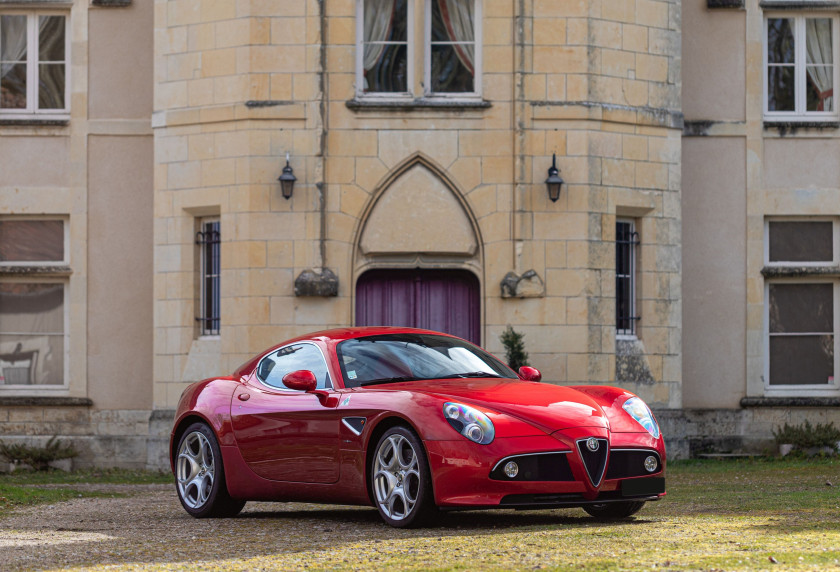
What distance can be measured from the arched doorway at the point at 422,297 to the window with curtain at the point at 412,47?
7.30ft

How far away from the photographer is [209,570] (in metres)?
6.59

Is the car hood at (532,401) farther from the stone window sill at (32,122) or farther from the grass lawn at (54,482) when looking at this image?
the stone window sill at (32,122)

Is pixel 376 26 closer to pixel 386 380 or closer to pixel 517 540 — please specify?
pixel 386 380

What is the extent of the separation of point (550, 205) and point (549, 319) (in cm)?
136

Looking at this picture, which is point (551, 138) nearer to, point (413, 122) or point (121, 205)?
point (413, 122)

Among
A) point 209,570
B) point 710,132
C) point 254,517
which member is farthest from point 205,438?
point 710,132

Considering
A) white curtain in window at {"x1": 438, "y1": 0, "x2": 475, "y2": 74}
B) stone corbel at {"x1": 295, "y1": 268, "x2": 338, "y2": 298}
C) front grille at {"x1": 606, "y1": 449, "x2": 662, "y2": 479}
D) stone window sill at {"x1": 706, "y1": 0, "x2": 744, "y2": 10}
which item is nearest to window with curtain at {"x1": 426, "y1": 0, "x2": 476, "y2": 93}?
white curtain in window at {"x1": 438, "y1": 0, "x2": 475, "y2": 74}

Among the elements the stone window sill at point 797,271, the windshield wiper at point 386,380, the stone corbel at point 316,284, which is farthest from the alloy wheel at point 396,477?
the stone window sill at point 797,271

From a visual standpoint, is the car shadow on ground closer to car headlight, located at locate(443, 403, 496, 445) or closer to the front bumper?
the front bumper

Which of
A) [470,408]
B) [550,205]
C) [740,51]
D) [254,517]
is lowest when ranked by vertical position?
[254,517]

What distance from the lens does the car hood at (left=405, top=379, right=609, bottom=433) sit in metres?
8.12

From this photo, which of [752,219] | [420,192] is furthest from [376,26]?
[752,219]

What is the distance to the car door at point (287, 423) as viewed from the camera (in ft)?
29.0

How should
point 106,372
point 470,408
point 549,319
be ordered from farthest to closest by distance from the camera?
point 106,372 < point 549,319 < point 470,408
